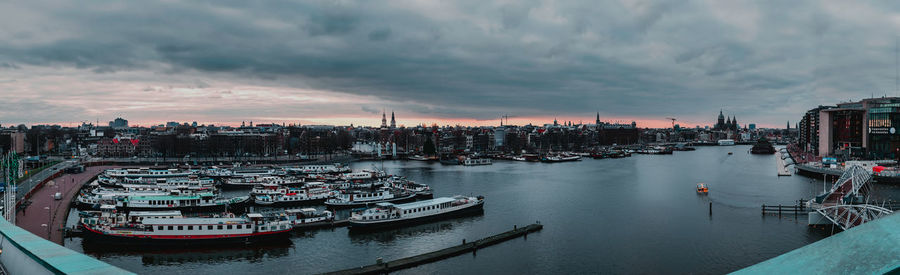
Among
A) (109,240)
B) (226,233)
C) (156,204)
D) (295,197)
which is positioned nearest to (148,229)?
(109,240)

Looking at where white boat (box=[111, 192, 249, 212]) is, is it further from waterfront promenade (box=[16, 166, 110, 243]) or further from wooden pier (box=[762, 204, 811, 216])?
wooden pier (box=[762, 204, 811, 216])

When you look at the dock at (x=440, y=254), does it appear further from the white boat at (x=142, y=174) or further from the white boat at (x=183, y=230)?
the white boat at (x=142, y=174)

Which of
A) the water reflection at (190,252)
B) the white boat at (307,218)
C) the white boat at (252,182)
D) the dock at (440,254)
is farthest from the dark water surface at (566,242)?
the white boat at (252,182)

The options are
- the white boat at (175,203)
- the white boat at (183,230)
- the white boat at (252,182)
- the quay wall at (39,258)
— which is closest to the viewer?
the quay wall at (39,258)

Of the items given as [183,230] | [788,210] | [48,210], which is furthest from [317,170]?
[788,210]

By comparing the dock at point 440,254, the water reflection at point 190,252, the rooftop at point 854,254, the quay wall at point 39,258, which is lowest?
the water reflection at point 190,252

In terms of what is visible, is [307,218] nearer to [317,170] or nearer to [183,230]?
[183,230]

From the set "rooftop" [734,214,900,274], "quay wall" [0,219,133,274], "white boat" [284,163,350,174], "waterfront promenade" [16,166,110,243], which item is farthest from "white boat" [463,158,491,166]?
"rooftop" [734,214,900,274]
